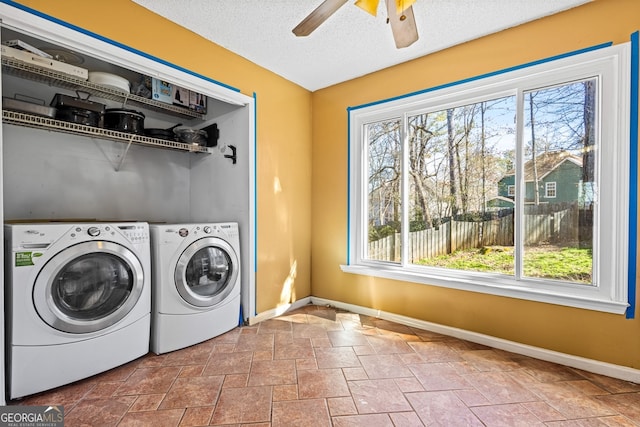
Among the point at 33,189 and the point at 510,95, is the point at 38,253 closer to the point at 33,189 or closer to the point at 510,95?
the point at 33,189

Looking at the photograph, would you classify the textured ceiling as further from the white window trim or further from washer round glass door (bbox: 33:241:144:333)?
washer round glass door (bbox: 33:241:144:333)

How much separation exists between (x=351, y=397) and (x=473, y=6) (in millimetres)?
2618

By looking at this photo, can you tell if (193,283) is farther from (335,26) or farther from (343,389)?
(335,26)

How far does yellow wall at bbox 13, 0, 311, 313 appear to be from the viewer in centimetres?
194

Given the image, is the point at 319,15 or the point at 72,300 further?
the point at 72,300

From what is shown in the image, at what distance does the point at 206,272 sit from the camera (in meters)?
2.42

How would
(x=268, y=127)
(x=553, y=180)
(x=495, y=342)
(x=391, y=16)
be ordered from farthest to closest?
(x=268, y=127), (x=495, y=342), (x=553, y=180), (x=391, y=16)

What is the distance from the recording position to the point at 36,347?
63.4 inches

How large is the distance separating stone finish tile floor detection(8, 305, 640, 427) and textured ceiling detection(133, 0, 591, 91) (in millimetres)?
2443

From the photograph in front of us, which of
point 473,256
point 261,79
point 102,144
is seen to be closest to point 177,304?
point 102,144

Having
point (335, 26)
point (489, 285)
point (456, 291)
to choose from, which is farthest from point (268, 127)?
point (489, 285)

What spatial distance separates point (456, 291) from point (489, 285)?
0.27m

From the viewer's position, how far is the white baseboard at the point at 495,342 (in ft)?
6.14

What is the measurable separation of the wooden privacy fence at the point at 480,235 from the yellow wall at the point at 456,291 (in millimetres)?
321
